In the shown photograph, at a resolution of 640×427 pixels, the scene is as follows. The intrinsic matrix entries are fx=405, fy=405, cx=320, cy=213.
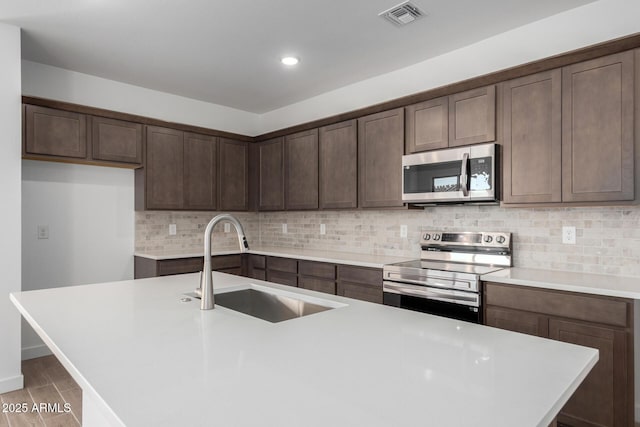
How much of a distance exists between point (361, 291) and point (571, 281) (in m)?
1.58

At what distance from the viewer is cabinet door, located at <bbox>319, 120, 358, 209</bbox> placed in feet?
12.7

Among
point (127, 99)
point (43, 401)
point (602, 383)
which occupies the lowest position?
point (43, 401)

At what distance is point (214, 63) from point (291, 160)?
51.8 inches

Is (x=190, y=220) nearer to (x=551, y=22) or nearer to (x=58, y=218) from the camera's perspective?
(x=58, y=218)

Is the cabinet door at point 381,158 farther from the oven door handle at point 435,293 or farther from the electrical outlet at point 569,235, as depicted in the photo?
the electrical outlet at point 569,235

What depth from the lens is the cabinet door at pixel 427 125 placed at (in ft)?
10.4

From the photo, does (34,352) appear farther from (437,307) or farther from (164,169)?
(437,307)

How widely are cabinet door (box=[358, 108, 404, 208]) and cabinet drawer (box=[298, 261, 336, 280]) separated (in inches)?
26.1

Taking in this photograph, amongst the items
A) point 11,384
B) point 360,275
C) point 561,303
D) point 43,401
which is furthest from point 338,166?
point 11,384

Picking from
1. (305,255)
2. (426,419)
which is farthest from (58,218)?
(426,419)

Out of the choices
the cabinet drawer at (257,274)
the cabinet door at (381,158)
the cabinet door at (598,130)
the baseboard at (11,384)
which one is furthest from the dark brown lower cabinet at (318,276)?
the baseboard at (11,384)

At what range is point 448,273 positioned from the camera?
9.16 feet

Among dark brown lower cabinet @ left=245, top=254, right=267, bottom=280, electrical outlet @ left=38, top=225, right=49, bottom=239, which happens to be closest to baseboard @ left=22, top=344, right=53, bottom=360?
electrical outlet @ left=38, top=225, right=49, bottom=239

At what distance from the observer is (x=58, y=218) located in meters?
3.89
